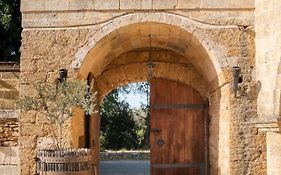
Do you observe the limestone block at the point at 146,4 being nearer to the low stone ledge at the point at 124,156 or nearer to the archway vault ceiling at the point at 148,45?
the archway vault ceiling at the point at 148,45

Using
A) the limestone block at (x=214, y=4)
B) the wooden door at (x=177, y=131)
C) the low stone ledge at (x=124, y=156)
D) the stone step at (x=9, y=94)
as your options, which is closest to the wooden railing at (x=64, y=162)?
the stone step at (x=9, y=94)

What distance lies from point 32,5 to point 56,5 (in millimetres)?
370

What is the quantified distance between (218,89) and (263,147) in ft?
4.14

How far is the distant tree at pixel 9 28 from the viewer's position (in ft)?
38.0

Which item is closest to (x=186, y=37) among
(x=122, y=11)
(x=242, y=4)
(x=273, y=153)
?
(x=242, y=4)

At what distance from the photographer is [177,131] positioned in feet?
31.7

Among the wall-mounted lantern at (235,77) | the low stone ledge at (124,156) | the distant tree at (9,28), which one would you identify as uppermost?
the distant tree at (9,28)

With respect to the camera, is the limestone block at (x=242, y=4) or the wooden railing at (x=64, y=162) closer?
the wooden railing at (x=64, y=162)

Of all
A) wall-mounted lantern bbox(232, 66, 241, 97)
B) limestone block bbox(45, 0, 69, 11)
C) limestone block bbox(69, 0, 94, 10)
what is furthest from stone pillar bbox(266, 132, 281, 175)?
limestone block bbox(45, 0, 69, 11)

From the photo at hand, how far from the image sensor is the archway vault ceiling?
7.86m

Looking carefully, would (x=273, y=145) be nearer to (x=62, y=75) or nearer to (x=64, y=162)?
(x=64, y=162)

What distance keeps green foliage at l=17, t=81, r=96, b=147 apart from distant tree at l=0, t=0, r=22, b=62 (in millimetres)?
4871

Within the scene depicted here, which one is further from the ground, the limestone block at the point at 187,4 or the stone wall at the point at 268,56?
the limestone block at the point at 187,4

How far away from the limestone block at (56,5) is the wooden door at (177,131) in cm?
273
